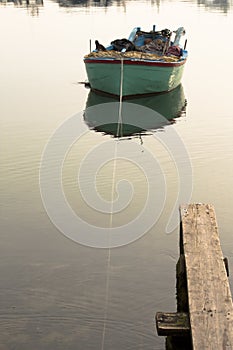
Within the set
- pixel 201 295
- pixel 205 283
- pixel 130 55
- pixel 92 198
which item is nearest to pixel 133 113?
pixel 130 55

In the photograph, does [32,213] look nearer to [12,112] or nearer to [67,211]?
[67,211]

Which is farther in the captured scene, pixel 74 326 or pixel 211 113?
pixel 211 113

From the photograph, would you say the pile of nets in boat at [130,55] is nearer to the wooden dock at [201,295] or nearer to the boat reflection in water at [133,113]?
the boat reflection in water at [133,113]

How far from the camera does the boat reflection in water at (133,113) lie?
15.5 meters

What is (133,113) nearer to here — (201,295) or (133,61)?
(133,61)

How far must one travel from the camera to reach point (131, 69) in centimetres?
1811

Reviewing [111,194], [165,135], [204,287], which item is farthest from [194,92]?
[204,287]

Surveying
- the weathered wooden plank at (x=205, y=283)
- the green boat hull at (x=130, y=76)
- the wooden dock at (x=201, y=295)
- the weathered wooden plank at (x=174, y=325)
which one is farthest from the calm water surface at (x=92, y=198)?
the weathered wooden plank at (x=174, y=325)

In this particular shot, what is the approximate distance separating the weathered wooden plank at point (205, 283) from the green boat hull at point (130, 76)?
1200cm

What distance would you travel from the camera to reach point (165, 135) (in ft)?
49.0

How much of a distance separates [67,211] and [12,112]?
749 centimetres

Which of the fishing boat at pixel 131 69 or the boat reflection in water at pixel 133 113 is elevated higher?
the fishing boat at pixel 131 69

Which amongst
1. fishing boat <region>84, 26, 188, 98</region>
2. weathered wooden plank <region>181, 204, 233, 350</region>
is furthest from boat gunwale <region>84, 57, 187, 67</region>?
weathered wooden plank <region>181, 204, 233, 350</region>

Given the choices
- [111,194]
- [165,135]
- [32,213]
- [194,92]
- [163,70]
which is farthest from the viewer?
[194,92]
